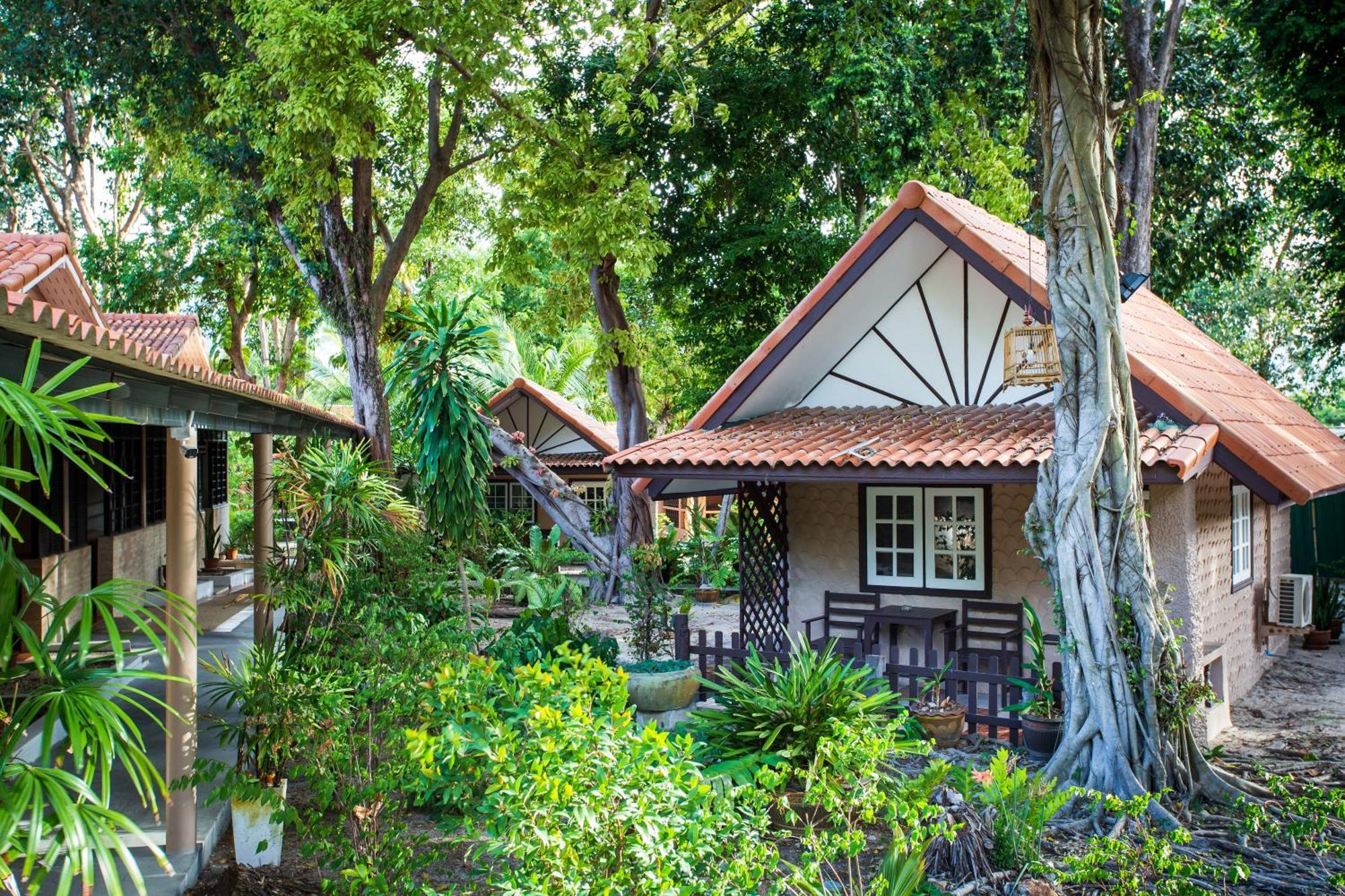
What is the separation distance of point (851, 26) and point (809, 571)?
284 inches

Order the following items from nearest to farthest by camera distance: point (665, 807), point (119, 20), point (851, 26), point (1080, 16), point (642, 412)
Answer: point (665, 807) < point (1080, 16) < point (851, 26) < point (119, 20) < point (642, 412)

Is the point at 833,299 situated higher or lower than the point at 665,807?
higher

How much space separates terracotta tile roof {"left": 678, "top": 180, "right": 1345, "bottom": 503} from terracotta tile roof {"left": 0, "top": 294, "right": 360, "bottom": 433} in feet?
20.8

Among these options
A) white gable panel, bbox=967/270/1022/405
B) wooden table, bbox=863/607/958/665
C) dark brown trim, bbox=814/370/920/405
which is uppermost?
white gable panel, bbox=967/270/1022/405

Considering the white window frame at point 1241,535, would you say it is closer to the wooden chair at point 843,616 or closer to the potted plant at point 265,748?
the wooden chair at point 843,616

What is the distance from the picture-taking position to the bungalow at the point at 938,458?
9.16 metres

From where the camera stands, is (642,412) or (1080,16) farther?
(642,412)

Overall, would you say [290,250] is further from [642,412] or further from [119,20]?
[642,412]

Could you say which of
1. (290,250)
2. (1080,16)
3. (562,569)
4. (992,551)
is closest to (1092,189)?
(1080,16)

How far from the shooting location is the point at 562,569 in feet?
79.7

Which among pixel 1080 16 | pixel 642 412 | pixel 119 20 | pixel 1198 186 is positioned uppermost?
pixel 119 20

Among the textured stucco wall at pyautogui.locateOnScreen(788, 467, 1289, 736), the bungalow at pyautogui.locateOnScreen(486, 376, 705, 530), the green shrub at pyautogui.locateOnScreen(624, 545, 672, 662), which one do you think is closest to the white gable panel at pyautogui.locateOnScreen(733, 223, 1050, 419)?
the textured stucco wall at pyautogui.locateOnScreen(788, 467, 1289, 736)

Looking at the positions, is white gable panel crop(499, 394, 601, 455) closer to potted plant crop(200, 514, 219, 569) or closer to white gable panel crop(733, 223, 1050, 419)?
potted plant crop(200, 514, 219, 569)

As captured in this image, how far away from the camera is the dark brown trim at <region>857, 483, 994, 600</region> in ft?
35.3
